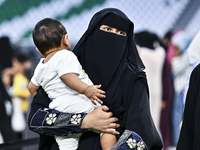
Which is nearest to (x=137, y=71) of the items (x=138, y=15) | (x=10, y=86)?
(x=10, y=86)

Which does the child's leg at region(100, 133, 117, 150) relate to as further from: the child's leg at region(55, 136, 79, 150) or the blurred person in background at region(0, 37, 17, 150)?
the blurred person in background at region(0, 37, 17, 150)

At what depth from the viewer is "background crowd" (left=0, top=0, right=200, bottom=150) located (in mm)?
3283

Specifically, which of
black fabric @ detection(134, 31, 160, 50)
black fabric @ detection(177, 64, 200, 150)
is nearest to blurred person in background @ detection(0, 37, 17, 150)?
black fabric @ detection(134, 31, 160, 50)

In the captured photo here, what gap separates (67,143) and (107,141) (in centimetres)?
18

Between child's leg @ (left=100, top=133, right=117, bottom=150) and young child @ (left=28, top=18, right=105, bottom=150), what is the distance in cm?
13

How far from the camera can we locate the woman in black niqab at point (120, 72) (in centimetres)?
142

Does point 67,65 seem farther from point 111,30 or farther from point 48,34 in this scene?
point 111,30

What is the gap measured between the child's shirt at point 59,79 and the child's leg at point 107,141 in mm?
161

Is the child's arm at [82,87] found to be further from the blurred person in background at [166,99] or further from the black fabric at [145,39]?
the blurred person in background at [166,99]

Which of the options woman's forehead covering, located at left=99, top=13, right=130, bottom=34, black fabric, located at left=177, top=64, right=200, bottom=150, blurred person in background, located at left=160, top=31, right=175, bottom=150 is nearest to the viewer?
black fabric, located at left=177, top=64, right=200, bottom=150

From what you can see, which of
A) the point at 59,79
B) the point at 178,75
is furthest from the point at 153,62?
the point at 59,79

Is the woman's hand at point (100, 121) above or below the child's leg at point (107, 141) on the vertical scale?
above

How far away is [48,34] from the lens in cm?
144

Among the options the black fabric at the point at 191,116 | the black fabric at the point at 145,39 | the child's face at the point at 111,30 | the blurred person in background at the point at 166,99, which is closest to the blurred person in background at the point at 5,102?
the black fabric at the point at 145,39
